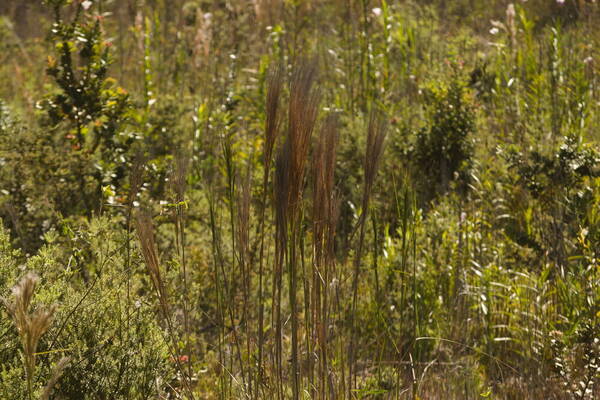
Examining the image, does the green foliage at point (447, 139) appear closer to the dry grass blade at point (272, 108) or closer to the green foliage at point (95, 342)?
the green foliage at point (95, 342)

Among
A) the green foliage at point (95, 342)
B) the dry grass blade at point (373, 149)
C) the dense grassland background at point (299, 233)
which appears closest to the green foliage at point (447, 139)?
the dense grassland background at point (299, 233)

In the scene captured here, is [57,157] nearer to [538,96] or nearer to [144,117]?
[144,117]

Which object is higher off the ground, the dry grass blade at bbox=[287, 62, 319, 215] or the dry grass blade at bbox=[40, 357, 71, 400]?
the dry grass blade at bbox=[287, 62, 319, 215]

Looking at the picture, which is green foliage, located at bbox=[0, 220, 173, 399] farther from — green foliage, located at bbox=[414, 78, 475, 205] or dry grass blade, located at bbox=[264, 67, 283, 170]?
green foliage, located at bbox=[414, 78, 475, 205]

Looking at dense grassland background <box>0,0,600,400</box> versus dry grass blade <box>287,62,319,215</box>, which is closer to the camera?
dry grass blade <box>287,62,319,215</box>

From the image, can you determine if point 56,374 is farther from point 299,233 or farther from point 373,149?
point 373,149

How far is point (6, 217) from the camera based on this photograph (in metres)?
2.76

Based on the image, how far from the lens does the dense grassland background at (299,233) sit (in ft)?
4.51

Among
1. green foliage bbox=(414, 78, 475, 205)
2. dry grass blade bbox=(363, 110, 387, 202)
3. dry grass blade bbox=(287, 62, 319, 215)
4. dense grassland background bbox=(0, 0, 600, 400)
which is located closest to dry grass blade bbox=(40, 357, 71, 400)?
dense grassland background bbox=(0, 0, 600, 400)

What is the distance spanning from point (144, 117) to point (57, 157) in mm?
749

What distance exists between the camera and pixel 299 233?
1358mm

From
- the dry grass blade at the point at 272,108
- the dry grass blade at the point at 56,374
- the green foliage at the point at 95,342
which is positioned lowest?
the green foliage at the point at 95,342

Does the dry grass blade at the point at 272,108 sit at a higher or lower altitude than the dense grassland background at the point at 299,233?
higher

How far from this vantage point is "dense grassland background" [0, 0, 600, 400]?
54.1 inches
